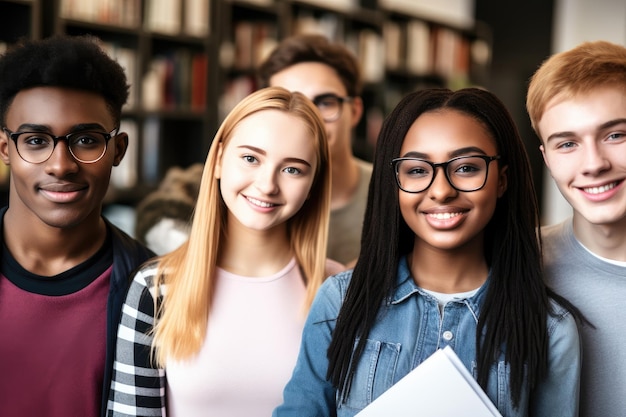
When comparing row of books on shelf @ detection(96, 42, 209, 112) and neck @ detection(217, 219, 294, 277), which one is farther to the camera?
row of books on shelf @ detection(96, 42, 209, 112)

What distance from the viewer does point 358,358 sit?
1.52 m

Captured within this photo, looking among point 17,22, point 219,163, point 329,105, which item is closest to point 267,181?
point 219,163

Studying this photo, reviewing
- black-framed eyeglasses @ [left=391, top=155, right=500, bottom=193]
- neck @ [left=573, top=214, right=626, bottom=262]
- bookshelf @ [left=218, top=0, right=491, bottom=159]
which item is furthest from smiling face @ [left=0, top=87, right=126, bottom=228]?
bookshelf @ [left=218, top=0, right=491, bottom=159]

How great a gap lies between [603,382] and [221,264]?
911 millimetres

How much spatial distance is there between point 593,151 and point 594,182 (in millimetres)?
66

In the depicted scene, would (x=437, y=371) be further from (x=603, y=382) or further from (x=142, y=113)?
(x=142, y=113)

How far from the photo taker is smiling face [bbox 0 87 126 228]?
161 centimetres

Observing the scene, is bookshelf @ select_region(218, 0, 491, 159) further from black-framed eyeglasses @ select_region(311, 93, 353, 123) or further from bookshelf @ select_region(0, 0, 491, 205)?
black-framed eyeglasses @ select_region(311, 93, 353, 123)

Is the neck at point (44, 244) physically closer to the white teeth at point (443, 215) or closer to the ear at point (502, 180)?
the white teeth at point (443, 215)

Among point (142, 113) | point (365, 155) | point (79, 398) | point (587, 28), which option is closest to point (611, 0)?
point (587, 28)

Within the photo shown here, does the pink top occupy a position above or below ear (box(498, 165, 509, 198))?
below

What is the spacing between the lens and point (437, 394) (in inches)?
55.1

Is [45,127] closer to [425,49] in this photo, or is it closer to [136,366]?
[136,366]

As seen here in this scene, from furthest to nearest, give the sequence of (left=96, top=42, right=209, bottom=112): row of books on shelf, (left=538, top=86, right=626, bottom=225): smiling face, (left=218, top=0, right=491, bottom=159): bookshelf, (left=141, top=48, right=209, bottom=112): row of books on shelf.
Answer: (left=218, top=0, right=491, bottom=159): bookshelf < (left=141, top=48, right=209, bottom=112): row of books on shelf < (left=96, top=42, right=209, bottom=112): row of books on shelf < (left=538, top=86, right=626, bottom=225): smiling face
